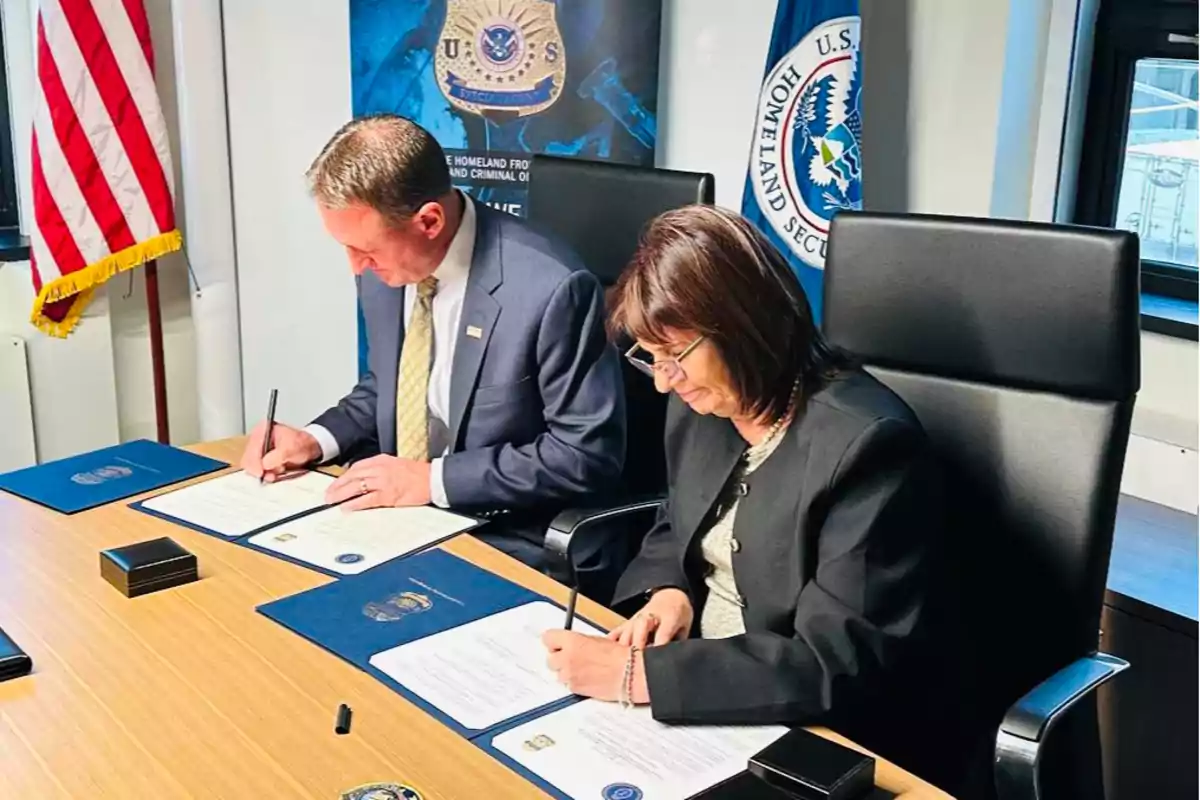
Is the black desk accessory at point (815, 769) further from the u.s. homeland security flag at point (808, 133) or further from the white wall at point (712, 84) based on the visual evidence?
the white wall at point (712, 84)

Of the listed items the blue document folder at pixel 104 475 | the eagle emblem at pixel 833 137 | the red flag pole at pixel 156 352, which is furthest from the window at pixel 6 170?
the eagle emblem at pixel 833 137

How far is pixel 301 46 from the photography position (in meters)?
3.49

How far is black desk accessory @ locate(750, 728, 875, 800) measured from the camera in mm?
1158

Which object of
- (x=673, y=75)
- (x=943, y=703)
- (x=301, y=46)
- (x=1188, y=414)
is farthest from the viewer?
(x=301, y=46)

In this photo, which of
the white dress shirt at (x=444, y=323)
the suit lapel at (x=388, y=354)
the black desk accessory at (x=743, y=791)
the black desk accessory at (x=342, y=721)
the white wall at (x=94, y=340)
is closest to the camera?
the black desk accessory at (x=743, y=791)

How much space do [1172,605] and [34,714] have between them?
164 centimetres

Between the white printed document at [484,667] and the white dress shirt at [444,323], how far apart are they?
56cm

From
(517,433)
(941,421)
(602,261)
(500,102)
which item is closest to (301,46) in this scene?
(500,102)

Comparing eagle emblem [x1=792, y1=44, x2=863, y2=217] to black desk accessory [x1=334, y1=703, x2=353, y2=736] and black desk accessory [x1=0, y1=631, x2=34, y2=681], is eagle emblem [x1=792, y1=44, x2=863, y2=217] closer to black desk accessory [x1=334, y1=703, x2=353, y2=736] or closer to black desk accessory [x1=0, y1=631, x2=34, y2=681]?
black desk accessory [x1=334, y1=703, x2=353, y2=736]

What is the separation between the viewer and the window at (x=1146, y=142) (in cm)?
247

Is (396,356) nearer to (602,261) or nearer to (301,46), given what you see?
(602,261)

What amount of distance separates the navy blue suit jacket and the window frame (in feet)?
6.74

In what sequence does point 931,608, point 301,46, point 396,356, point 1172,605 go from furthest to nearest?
point 301,46
point 396,356
point 1172,605
point 931,608

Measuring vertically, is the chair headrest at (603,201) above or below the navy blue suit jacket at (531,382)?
above
